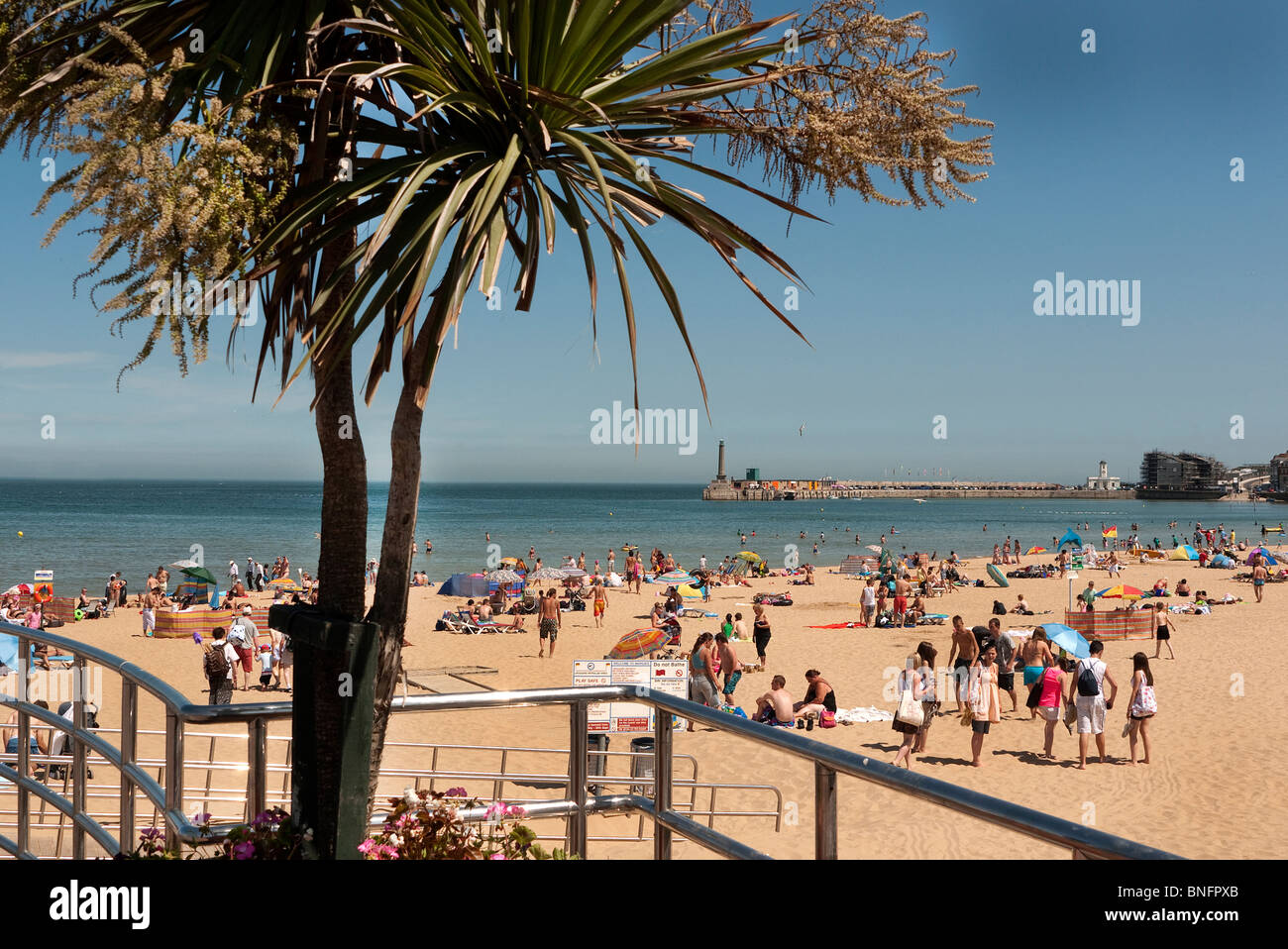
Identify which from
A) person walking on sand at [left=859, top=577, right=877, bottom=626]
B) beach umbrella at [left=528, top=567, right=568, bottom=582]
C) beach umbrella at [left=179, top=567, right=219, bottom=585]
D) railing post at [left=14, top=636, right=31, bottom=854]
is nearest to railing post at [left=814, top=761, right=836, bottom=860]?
railing post at [left=14, top=636, right=31, bottom=854]

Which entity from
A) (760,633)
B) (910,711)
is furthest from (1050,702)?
(760,633)

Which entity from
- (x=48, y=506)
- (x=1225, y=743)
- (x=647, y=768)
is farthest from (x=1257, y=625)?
(x=48, y=506)

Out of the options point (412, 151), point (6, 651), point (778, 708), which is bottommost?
point (778, 708)

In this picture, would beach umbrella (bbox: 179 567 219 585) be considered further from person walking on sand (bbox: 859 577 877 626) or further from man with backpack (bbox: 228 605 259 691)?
person walking on sand (bbox: 859 577 877 626)

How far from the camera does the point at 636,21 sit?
324cm

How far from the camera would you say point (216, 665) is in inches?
619

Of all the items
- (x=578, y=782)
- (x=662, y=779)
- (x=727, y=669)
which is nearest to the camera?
(x=662, y=779)

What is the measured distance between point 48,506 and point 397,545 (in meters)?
148

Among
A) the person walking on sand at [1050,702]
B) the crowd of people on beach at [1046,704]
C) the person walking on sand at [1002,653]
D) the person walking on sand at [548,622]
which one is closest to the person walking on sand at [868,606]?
the person walking on sand at [548,622]

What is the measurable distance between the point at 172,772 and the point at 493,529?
104 metres

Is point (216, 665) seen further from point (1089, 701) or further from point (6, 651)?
point (1089, 701)

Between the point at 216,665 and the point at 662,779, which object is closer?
the point at 662,779
